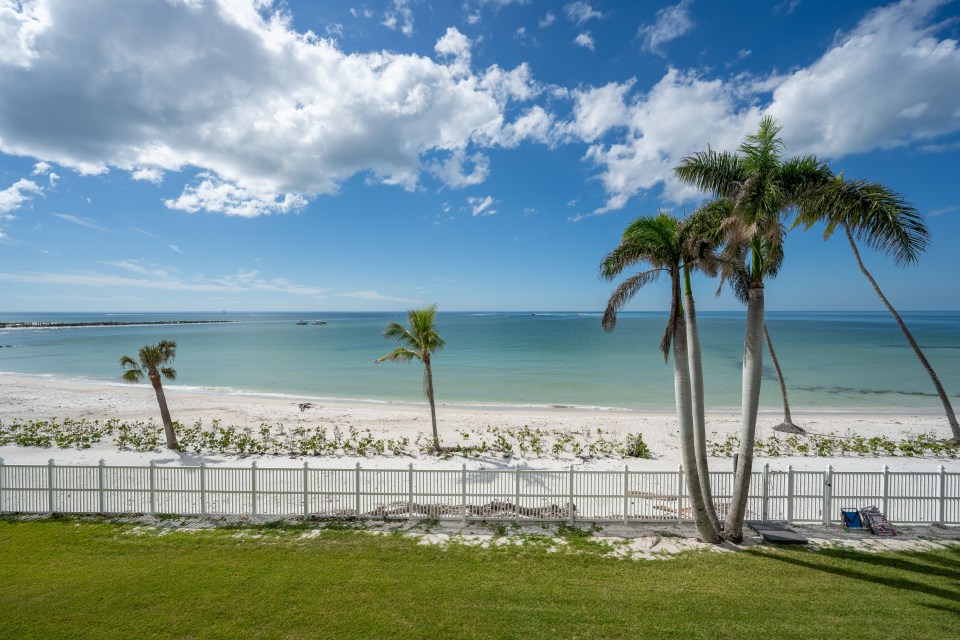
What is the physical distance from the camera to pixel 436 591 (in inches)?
287

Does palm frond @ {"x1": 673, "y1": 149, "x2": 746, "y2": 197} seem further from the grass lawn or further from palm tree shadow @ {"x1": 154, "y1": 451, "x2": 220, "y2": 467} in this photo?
palm tree shadow @ {"x1": 154, "y1": 451, "x2": 220, "y2": 467}

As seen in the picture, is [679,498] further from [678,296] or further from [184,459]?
[184,459]

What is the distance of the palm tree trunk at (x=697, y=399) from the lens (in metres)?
8.92

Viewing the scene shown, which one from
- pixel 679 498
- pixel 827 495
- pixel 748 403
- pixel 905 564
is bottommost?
pixel 905 564

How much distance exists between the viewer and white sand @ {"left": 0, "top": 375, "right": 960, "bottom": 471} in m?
15.2

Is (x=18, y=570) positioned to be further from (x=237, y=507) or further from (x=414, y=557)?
(x=414, y=557)

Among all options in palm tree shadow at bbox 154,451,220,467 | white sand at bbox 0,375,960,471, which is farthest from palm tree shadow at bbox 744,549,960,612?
palm tree shadow at bbox 154,451,220,467

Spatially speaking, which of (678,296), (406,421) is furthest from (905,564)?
(406,421)

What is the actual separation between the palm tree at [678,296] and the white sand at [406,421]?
211 inches

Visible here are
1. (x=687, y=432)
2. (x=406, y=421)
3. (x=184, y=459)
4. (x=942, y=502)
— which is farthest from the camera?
(x=406, y=421)

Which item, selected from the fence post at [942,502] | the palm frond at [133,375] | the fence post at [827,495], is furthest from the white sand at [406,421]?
the fence post at [827,495]

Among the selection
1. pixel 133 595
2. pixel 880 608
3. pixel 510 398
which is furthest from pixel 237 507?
pixel 510 398

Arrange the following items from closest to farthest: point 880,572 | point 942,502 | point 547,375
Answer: point 880,572 → point 942,502 → point 547,375

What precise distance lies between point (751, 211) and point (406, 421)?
19.7 metres
